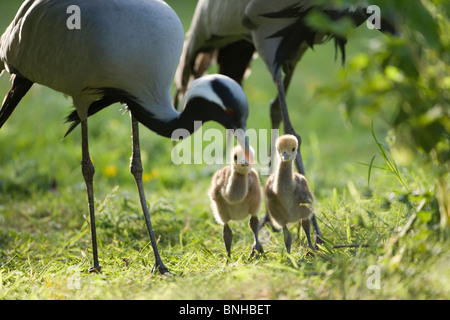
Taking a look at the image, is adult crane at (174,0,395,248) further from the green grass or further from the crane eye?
the crane eye

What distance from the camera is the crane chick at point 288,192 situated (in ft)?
11.8

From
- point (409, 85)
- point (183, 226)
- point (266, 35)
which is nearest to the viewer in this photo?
point (409, 85)

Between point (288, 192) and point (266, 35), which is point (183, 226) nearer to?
point (288, 192)

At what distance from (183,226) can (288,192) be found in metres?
1.34

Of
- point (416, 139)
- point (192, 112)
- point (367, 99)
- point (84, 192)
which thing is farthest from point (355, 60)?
point (84, 192)

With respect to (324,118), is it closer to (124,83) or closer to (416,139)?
(124,83)

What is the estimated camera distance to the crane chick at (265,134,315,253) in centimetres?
359

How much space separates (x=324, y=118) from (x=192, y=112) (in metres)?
5.10

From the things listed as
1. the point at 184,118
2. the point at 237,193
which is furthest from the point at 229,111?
the point at 237,193

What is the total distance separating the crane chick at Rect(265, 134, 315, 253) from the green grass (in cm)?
21

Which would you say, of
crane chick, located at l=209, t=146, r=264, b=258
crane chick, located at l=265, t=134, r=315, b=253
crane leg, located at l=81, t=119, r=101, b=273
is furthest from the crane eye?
crane leg, located at l=81, t=119, r=101, b=273

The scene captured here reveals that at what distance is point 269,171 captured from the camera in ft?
15.7

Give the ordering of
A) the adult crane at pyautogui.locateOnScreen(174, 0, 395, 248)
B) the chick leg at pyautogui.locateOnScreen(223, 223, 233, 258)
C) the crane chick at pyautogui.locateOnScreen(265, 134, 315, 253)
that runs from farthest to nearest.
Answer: the adult crane at pyautogui.locateOnScreen(174, 0, 395, 248) → the chick leg at pyautogui.locateOnScreen(223, 223, 233, 258) → the crane chick at pyautogui.locateOnScreen(265, 134, 315, 253)

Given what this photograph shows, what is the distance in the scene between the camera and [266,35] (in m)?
4.35
